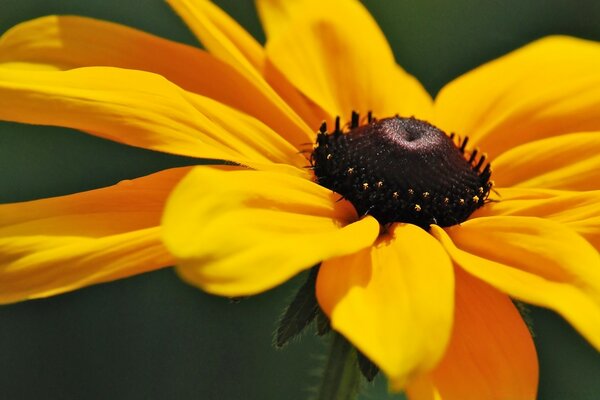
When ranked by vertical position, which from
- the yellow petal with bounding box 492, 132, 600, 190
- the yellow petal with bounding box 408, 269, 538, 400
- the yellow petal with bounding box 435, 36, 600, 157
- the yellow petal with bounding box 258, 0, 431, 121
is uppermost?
the yellow petal with bounding box 258, 0, 431, 121

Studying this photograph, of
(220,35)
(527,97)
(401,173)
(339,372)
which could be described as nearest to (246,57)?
(220,35)

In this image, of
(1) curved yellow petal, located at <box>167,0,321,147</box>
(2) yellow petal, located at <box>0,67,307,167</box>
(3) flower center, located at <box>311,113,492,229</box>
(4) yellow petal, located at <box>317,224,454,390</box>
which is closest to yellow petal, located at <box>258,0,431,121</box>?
(1) curved yellow petal, located at <box>167,0,321,147</box>

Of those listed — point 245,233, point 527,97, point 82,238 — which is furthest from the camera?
point 527,97

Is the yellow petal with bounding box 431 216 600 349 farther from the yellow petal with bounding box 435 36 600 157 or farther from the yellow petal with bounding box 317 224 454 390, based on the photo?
the yellow petal with bounding box 435 36 600 157

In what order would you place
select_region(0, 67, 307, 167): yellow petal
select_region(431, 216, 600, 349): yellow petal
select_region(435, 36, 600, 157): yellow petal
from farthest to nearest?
select_region(435, 36, 600, 157): yellow petal → select_region(0, 67, 307, 167): yellow petal → select_region(431, 216, 600, 349): yellow petal

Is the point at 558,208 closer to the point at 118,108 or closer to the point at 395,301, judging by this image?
the point at 395,301

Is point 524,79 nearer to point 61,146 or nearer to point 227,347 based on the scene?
Result: point 227,347

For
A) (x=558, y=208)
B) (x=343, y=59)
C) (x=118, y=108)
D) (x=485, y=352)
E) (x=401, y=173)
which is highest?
(x=343, y=59)
